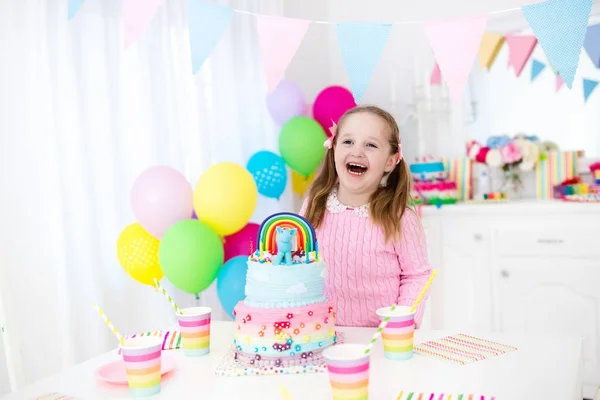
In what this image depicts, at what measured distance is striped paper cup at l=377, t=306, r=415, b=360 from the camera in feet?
3.84

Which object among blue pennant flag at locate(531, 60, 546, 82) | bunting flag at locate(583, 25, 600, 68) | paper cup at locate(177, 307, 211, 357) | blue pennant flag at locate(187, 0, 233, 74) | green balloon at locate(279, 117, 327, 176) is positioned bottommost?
paper cup at locate(177, 307, 211, 357)

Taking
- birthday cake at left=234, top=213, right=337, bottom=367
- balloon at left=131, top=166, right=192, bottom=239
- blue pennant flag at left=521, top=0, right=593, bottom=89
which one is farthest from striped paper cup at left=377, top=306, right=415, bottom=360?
balloon at left=131, top=166, right=192, bottom=239

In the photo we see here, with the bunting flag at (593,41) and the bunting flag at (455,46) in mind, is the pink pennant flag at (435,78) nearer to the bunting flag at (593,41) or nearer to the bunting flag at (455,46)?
the bunting flag at (593,41)

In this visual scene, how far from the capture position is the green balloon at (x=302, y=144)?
10.0 feet

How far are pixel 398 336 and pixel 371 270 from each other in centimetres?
61

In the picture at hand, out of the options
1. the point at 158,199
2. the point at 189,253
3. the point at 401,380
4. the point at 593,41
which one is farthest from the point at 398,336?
the point at 593,41

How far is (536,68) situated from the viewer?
3.46 m

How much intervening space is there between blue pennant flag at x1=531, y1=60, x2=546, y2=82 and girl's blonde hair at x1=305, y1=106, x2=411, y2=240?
188 cm

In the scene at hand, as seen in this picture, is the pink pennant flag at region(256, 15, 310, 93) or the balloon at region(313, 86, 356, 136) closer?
the pink pennant flag at region(256, 15, 310, 93)

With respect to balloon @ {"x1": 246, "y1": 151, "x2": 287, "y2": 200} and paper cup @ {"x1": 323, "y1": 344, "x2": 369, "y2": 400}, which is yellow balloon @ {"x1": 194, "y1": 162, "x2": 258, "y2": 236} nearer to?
balloon @ {"x1": 246, "y1": 151, "x2": 287, "y2": 200}

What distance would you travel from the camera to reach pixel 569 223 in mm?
2912

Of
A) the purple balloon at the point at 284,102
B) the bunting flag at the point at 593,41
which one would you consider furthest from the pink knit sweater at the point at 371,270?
the bunting flag at the point at 593,41

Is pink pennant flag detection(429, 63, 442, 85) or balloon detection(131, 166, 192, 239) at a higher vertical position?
pink pennant flag detection(429, 63, 442, 85)

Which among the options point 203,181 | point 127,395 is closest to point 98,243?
point 203,181
